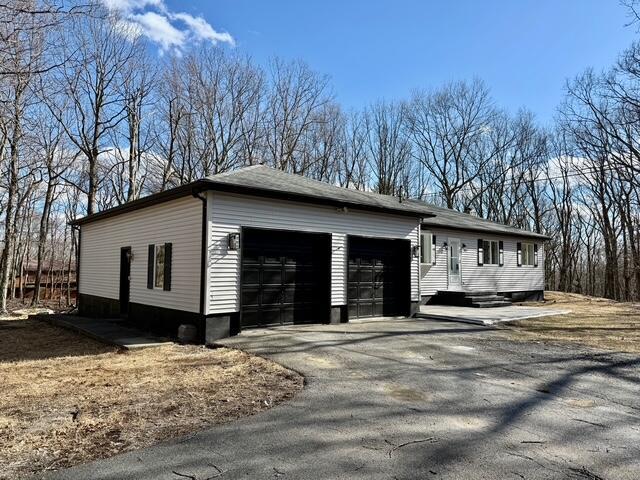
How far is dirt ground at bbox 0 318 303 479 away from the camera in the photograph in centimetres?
378

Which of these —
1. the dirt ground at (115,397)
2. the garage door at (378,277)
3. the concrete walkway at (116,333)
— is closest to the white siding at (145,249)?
the concrete walkway at (116,333)

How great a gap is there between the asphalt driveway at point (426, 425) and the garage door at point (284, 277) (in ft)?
6.79

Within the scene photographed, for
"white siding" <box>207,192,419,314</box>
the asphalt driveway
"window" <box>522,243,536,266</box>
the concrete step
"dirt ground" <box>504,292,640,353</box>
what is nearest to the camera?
the asphalt driveway

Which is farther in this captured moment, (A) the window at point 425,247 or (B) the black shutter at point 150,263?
(A) the window at point 425,247

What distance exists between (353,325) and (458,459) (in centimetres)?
727

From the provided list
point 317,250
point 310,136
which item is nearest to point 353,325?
point 317,250

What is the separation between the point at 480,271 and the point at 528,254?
4201 millimetres

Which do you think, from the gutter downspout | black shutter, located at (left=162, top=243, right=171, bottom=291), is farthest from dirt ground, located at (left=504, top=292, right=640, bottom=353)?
black shutter, located at (left=162, top=243, right=171, bottom=291)

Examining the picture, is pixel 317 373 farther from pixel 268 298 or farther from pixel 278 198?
pixel 278 198

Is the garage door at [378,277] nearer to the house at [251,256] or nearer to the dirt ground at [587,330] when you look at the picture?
the house at [251,256]

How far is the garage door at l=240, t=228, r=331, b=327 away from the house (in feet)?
0.08

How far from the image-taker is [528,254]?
68.8ft

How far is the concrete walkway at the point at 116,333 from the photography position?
8.65m

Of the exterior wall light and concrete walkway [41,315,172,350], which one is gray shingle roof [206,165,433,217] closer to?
the exterior wall light
